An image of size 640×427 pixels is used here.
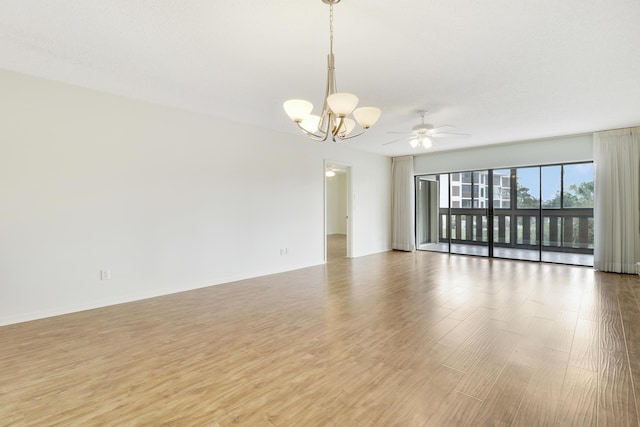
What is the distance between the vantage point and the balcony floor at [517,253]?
6184 mm

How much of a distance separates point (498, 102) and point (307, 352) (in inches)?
157

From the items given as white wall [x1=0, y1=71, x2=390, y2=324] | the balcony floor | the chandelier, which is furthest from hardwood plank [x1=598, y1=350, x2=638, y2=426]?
the balcony floor

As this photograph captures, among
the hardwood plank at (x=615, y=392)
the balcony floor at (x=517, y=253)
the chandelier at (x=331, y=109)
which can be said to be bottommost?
the hardwood plank at (x=615, y=392)

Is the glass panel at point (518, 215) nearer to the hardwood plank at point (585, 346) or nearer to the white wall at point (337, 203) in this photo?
the hardwood plank at point (585, 346)

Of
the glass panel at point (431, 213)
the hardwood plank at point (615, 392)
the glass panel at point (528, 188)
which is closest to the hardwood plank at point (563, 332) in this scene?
the hardwood plank at point (615, 392)

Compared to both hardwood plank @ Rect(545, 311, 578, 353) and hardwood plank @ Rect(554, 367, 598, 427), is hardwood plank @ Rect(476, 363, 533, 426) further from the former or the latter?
hardwood plank @ Rect(545, 311, 578, 353)

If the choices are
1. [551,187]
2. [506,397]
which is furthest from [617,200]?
[506,397]

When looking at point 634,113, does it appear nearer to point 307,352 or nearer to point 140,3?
point 307,352

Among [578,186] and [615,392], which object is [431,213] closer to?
[578,186]

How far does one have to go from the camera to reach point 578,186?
6086 mm

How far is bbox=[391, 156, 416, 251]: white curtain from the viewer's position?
26.6 feet

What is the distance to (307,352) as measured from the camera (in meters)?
2.57

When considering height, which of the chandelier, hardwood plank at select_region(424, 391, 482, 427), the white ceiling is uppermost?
the white ceiling

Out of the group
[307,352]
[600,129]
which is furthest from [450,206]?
[307,352]
